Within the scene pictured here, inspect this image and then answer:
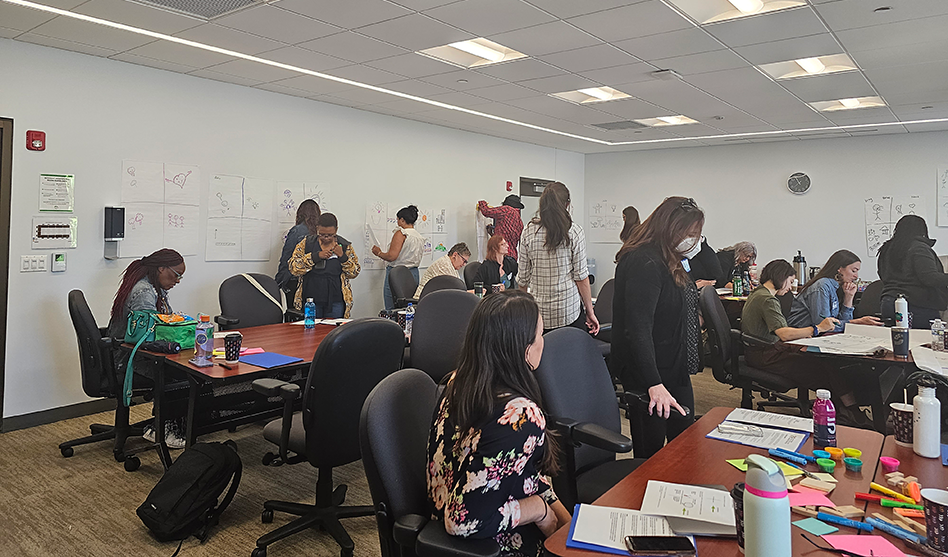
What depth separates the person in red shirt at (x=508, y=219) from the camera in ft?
25.1

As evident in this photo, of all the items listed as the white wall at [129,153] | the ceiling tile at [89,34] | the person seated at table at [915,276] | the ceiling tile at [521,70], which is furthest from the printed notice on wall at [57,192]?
the person seated at table at [915,276]

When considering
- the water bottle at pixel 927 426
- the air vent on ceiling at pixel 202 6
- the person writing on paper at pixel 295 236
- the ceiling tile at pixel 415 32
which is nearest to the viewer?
the water bottle at pixel 927 426

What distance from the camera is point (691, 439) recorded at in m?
1.99

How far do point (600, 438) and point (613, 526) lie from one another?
0.60 m

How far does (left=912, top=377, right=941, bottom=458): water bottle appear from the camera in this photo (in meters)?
1.83

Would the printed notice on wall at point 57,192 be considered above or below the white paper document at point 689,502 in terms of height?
above

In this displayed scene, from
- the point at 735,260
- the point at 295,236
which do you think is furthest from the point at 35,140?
the point at 735,260

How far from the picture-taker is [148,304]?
3.51m

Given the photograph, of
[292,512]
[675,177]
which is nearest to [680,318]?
[292,512]

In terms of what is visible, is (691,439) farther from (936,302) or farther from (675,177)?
(675,177)

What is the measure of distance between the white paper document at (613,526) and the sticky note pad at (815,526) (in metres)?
0.30

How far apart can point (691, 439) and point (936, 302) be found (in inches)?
134

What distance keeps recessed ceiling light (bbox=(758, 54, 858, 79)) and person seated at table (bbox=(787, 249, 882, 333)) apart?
1554mm

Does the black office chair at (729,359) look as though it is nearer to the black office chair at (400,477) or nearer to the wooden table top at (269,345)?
the wooden table top at (269,345)
